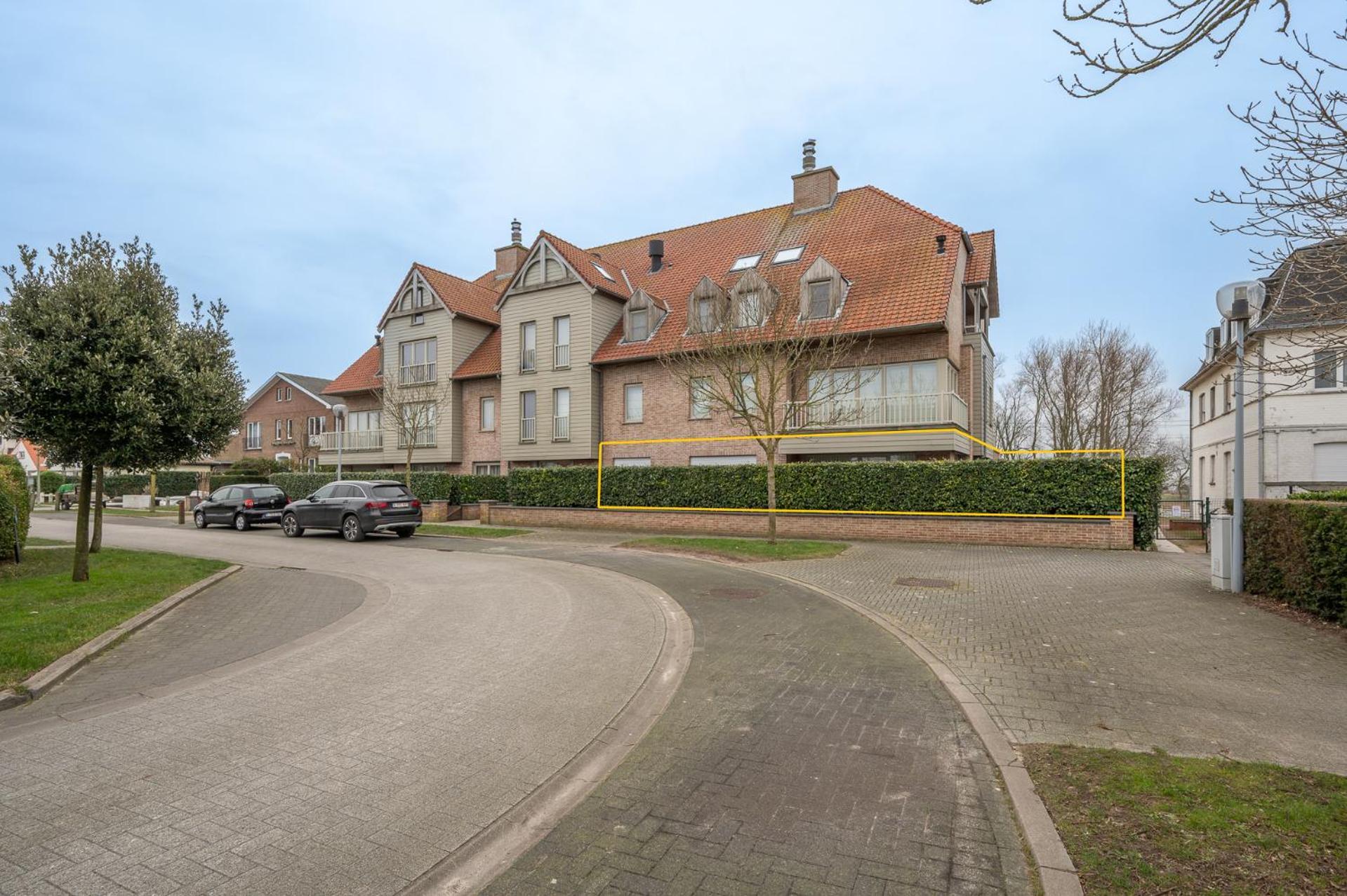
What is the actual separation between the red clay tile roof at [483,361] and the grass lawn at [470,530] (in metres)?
9.21

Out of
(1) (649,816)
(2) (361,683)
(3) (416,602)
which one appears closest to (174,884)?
(1) (649,816)

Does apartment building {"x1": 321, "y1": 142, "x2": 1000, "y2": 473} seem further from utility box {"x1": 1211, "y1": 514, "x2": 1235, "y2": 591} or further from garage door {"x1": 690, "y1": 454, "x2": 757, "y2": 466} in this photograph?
utility box {"x1": 1211, "y1": 514, "x2": 1235, "y2": 591}

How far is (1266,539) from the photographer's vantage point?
1032cm

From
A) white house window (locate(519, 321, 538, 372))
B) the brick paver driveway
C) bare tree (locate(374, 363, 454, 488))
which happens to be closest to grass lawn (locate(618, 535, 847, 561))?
the brick paver driveway

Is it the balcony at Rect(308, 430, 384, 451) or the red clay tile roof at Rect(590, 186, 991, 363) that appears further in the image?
the balcony at Rect(308, 430, 384, 451)

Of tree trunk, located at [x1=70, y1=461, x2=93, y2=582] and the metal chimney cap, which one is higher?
the metal chimney cap

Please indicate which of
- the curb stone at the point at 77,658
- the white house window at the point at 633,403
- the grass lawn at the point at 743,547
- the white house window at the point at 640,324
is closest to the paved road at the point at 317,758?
the curb stone at the point at 77,658

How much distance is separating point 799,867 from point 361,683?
440 cm

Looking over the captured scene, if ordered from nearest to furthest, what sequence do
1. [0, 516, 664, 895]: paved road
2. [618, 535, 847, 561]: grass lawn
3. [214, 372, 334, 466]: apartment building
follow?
1. [0, 516, 664, 895]: paved road
2. [618, 535, 847, 561]: grass lawn
3. [214, 372, 334, 466]: apartment building

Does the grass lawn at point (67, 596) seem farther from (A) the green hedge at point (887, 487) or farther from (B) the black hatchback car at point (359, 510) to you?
(A) the green hedge at point (887, 487)

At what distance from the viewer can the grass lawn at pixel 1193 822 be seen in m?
3.00

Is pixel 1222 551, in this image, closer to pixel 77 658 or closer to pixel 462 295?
pixel 77 658

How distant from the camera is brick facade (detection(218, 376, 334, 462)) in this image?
1922 inches

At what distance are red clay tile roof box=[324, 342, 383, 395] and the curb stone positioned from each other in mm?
26498
